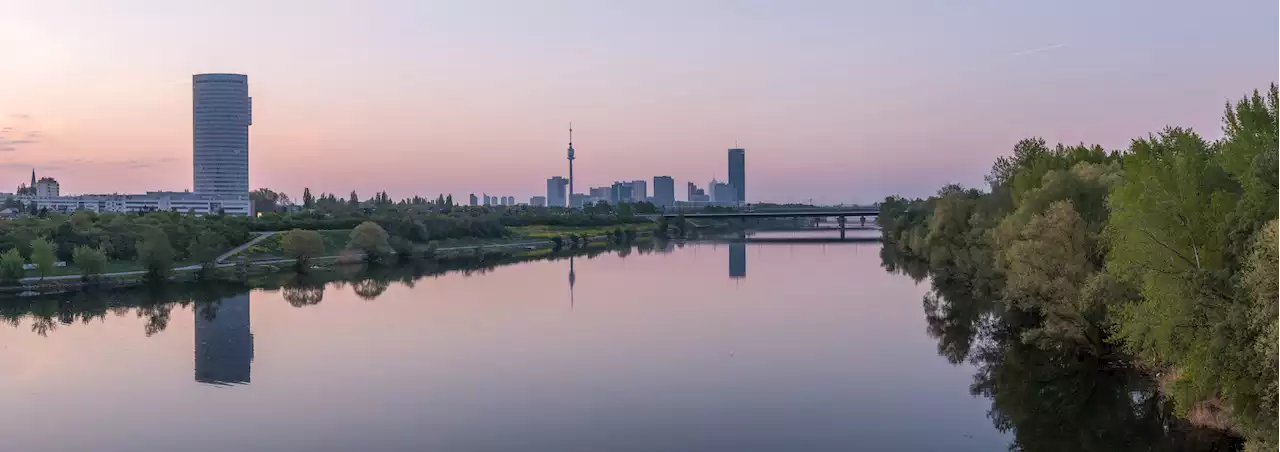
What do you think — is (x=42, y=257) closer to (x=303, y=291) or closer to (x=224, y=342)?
(x=303, y=291)

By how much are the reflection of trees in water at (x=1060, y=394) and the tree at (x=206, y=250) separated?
44654 mm

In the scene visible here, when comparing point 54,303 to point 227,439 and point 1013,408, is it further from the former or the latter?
point 1013,408

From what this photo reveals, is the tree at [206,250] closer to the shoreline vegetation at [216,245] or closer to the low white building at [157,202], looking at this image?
the shoreline vegetation at [216,245]

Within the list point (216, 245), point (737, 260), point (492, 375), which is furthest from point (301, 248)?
point (492, 375)

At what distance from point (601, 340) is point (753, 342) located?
203 inches

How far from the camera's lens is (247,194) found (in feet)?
629

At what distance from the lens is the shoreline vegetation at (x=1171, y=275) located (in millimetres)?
14266

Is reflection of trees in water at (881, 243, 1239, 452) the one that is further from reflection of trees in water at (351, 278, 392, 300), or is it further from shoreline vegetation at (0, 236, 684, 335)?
shoreline vegetation at (0, 236, 684, 335)

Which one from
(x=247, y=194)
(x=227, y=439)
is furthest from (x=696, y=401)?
(x=247, y=194)

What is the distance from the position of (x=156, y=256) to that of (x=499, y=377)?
121ft

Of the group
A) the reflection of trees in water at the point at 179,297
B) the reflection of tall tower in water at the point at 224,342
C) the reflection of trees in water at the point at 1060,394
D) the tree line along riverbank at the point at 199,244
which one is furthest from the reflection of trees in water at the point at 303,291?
the reflection of trees in water at the point at 1060,394

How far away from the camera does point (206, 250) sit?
60.0m

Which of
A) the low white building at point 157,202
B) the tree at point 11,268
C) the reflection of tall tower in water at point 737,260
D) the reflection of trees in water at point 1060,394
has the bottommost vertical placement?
the reflection of trees in water at point 1060,394

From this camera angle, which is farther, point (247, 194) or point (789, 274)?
point (247, 194)
